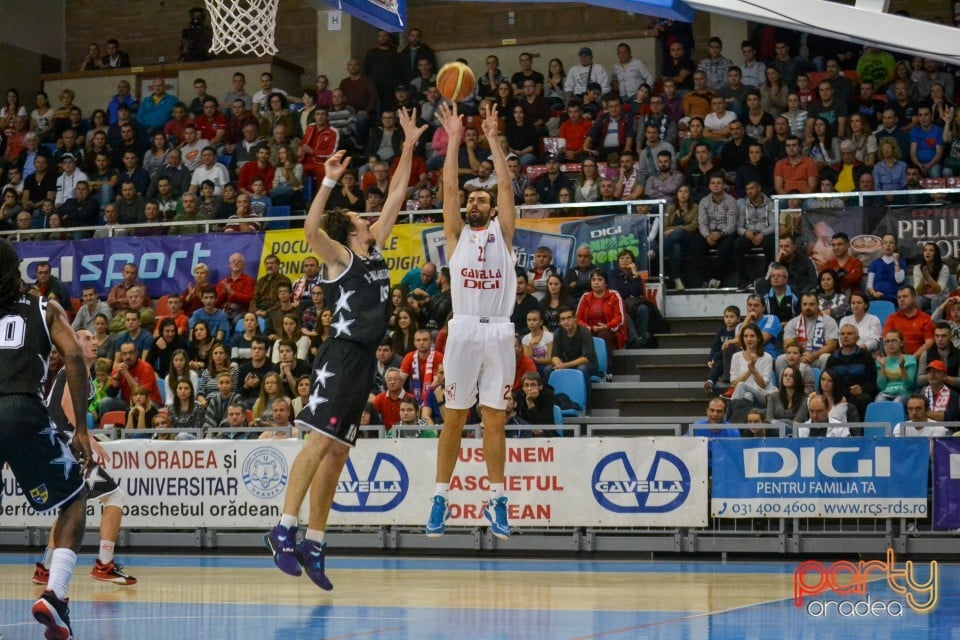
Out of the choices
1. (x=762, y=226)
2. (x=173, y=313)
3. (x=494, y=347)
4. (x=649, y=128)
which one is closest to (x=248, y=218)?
(x=173, y=313)

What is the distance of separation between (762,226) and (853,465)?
19.0 feet

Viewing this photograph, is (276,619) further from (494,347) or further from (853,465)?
(853,465)

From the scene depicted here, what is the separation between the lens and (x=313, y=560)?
30.8 ft

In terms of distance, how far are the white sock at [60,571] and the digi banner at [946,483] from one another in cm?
943

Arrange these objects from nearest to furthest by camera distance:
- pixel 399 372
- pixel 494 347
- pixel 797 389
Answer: pixel 494 347 < pixel 797 389 < pixel 399 372

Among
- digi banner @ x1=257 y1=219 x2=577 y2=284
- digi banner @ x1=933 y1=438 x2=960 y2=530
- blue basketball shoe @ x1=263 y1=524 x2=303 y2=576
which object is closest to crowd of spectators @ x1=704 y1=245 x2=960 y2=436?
digi banner @ x1=933 y1=438 x2=960 y2=530

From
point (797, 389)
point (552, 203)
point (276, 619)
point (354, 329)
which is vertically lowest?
point (276, 619)

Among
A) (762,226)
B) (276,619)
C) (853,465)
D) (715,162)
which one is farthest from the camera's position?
(715,162)

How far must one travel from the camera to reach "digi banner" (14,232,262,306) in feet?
70.0

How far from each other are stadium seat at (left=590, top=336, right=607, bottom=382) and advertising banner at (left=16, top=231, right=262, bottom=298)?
A: 5.93 m

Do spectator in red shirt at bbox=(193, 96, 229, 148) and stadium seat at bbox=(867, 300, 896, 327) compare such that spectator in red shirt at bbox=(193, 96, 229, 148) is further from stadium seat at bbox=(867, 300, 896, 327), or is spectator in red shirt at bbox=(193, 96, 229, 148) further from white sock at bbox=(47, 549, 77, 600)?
white sock at bbox=(47, 549, 77, 600)

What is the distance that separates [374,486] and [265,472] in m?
1.32

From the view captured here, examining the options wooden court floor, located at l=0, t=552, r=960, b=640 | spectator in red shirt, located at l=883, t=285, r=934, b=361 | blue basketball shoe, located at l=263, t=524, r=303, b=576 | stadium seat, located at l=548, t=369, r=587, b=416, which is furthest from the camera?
stadium seat, located at l=548, t=369, r=587, b=416

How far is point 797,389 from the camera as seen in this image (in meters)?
15.6
